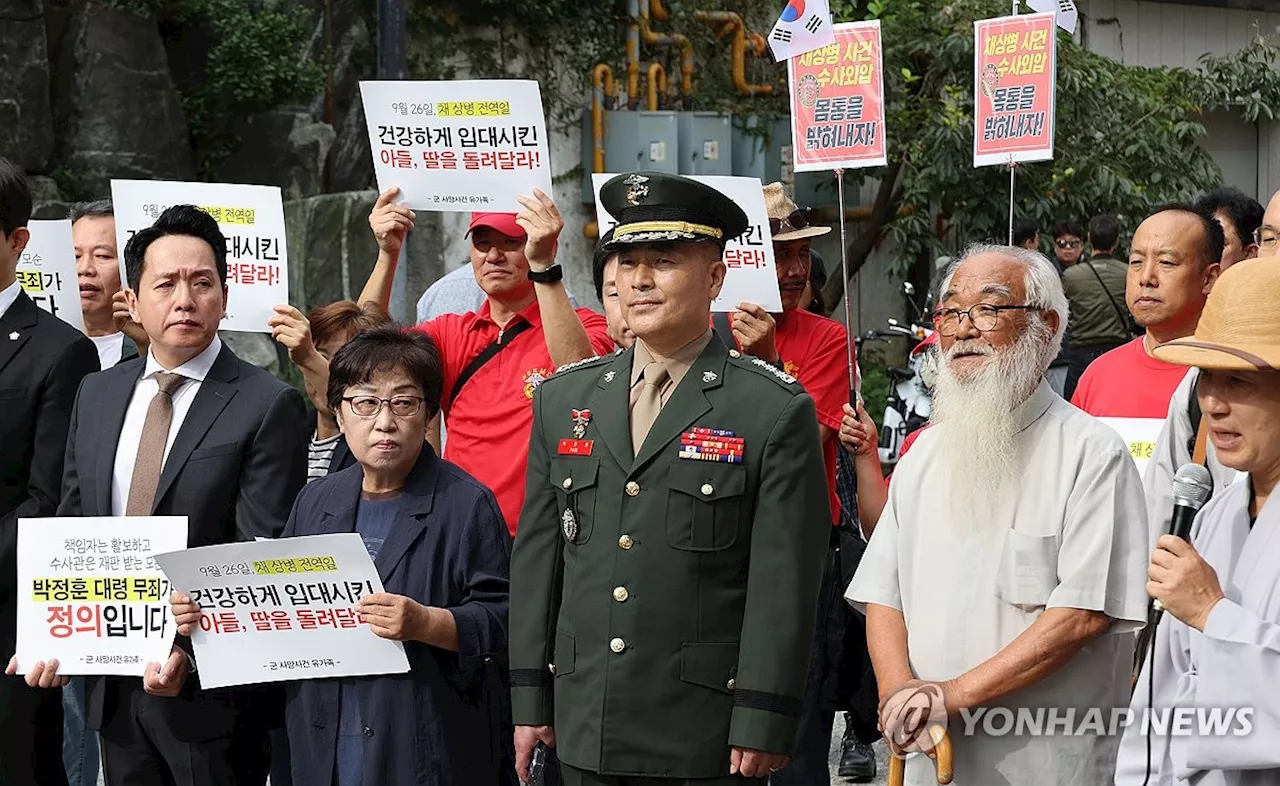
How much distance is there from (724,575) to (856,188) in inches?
491

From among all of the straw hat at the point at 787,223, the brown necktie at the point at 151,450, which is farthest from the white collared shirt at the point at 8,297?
the straw hat at the point at 787,223

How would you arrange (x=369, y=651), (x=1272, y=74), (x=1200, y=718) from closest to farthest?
(x=1200, y=718), (x=369, y=651), (x=1272, y=74)

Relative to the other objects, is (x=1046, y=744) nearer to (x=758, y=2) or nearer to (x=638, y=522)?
(x=638, y=522)

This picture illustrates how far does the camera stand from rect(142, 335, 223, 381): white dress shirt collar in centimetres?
475

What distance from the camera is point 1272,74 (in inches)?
658

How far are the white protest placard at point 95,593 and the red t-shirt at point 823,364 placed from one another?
2.20m

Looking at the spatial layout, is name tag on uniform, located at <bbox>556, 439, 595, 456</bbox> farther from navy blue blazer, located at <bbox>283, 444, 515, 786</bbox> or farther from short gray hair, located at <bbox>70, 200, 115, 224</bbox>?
short gray hair, located at <bbox>70, 200, 115, 224</bbox>

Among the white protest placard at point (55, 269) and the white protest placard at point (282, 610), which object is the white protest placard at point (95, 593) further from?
the white protest placard at point (55, 269)

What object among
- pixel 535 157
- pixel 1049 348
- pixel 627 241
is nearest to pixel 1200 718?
pixel 1049 348

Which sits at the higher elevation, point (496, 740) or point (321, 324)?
point (321, 324)

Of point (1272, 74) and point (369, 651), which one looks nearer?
point (369, 651)

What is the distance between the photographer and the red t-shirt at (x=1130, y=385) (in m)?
5.18

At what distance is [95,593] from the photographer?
4.55 meters

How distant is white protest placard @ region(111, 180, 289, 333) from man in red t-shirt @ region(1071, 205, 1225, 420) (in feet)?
8.99
